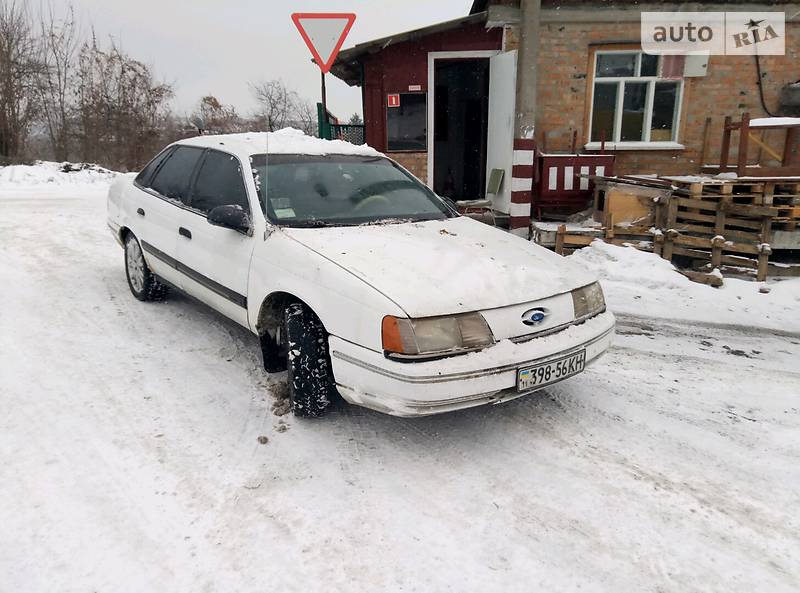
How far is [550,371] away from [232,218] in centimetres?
204

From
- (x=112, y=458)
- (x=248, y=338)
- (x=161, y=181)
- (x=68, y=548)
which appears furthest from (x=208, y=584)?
(x=161, y=181)

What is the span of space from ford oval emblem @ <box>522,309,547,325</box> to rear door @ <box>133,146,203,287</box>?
2.69m

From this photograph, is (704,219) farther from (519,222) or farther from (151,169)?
(151,169)

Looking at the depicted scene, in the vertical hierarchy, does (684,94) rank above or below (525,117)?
above

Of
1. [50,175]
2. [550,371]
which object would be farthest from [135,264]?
[50,175]

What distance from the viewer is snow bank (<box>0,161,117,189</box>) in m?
14.4

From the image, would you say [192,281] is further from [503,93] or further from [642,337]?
[503,93]

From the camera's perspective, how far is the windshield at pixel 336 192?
11.4ft

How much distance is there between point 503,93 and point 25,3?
707 inches

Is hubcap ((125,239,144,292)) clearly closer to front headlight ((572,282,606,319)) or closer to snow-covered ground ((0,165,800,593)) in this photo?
snow-covered ground ((0,165,800,593))

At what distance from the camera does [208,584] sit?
1954 millimetres

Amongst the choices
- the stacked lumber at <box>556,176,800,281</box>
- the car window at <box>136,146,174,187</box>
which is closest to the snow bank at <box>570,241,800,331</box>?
the stacked lumber at <box>556,176,800,281</box>

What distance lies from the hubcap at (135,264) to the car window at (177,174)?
1.97 ft

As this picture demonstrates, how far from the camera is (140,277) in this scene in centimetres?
495
